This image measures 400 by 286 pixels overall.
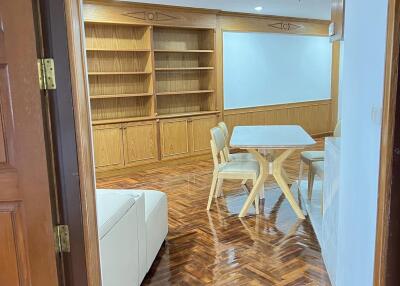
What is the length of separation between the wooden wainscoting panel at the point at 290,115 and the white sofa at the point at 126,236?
4.10m

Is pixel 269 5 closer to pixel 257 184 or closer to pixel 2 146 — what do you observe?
pixel 257 184

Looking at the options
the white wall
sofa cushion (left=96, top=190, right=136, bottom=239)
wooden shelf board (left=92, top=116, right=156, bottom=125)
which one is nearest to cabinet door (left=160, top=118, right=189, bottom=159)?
wooden shelf board (left=92, top=116, right=156, bottom=125)

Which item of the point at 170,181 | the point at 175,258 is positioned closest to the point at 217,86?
the point at 170,181

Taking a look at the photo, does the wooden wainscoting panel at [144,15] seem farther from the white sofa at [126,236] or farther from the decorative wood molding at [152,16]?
the white sofa at [126,236]

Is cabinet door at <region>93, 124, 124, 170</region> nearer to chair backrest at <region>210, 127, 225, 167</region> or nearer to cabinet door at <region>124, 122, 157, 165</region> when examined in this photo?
cabinet door at <region>124, 122, 157, 165</region>

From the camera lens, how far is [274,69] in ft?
23.6

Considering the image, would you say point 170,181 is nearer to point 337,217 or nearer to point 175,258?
point 175,258

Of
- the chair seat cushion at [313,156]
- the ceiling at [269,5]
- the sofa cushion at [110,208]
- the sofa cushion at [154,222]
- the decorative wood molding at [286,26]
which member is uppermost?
the ceiling at [269,5]

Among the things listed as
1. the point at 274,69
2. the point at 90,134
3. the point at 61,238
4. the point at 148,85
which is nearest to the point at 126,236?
the point at 61,238

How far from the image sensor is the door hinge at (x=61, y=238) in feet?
3.89

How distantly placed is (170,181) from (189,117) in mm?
1352

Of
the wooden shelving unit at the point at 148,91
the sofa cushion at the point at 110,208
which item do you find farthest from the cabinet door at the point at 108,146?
the sofa cushion at the point at 110,208

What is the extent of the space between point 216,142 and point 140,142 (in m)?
2.08

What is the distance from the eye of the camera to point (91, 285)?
49.5 inches
